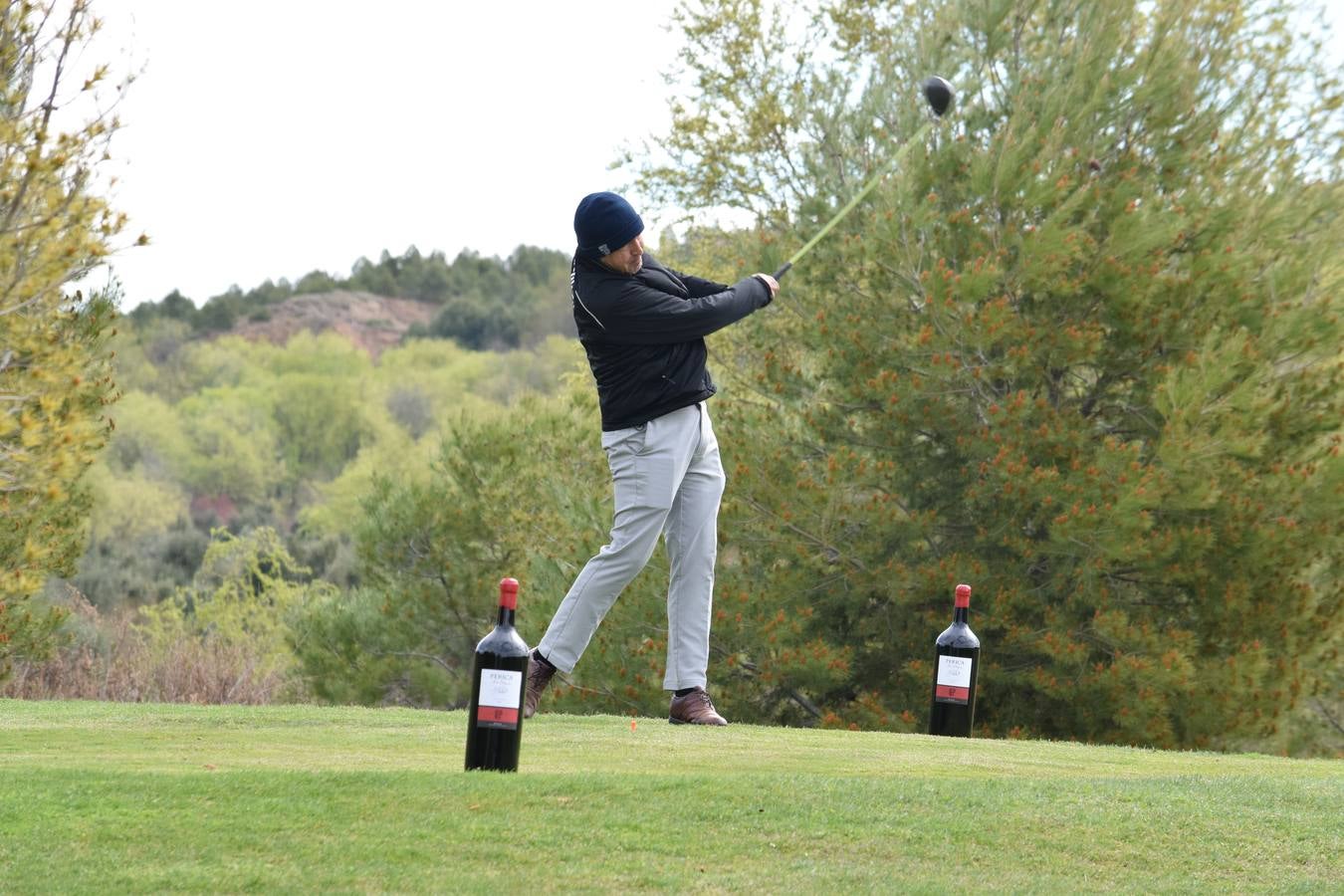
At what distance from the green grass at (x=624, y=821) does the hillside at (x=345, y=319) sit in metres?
110

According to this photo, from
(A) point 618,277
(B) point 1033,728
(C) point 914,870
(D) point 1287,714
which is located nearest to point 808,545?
(B) point 1033,728

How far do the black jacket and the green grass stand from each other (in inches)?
52.8

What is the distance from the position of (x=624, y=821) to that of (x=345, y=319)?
124 m

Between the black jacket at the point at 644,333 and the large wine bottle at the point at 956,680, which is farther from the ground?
the black jacket at the point at 644,333

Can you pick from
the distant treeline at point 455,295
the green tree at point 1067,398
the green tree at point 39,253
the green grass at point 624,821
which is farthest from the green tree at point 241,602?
the distant treeline at point 455,295

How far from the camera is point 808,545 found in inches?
616

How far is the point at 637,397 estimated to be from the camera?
6.60m

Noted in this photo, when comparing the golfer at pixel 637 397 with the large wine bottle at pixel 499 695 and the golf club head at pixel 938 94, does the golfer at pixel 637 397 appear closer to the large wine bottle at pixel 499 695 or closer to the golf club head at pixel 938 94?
the large wine bottle at pixel 499 695

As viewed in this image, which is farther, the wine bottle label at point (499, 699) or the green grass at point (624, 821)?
the wine bottle label at point (499, 699)

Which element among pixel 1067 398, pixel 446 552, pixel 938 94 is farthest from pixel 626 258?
pixel 446 552

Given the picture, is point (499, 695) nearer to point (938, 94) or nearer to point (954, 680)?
point (954, 680)

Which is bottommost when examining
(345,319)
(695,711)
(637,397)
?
(695,711)

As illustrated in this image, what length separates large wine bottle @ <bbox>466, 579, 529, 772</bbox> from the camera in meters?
5.11

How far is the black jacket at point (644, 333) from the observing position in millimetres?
6488
